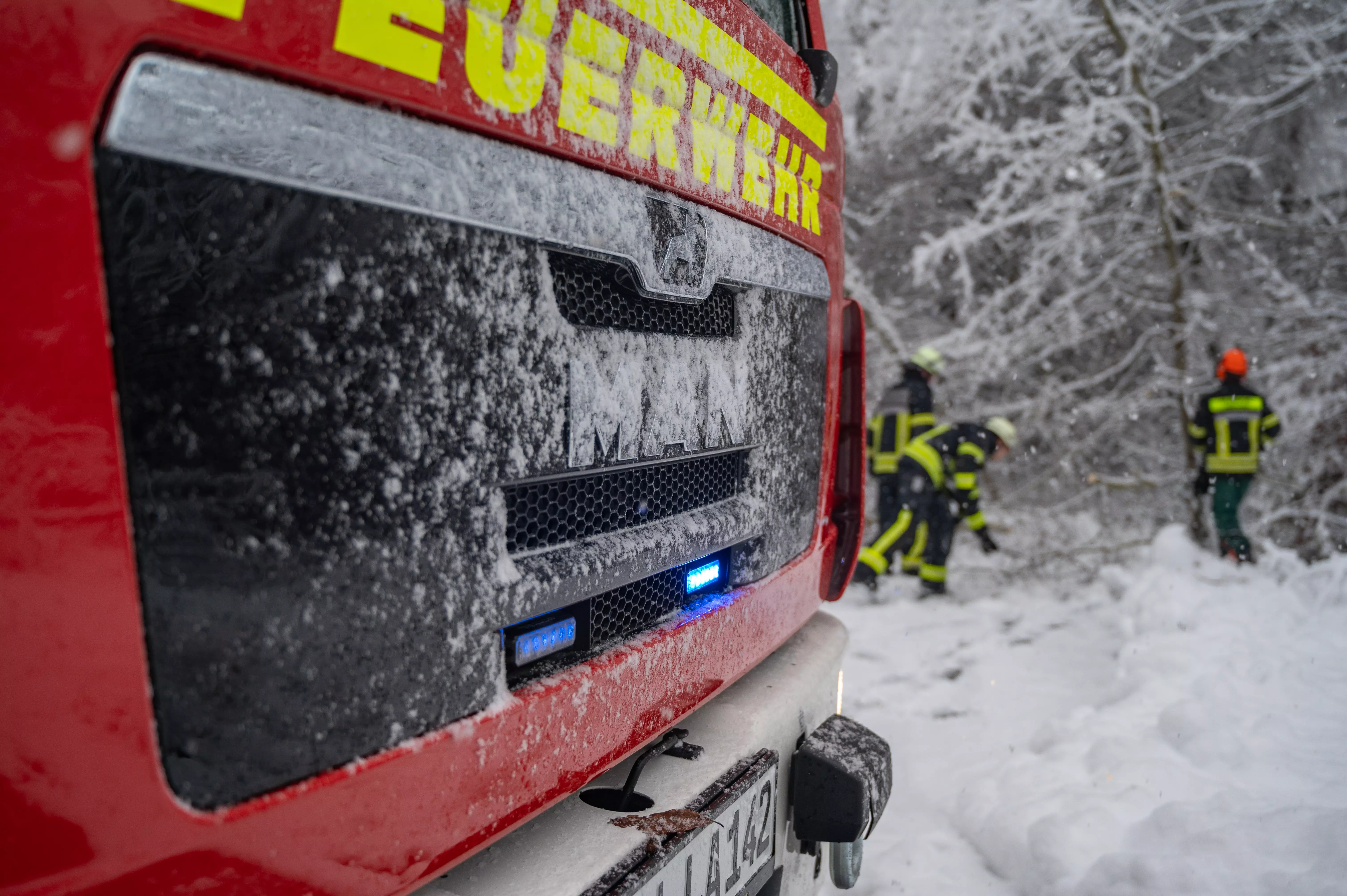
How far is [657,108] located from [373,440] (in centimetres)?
70

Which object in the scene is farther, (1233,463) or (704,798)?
(1233,463)

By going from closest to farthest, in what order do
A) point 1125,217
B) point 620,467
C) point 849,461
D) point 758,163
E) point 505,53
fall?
point 505,53 → point 620,467 → point 758,163 → point 849,461 → point 1125,217

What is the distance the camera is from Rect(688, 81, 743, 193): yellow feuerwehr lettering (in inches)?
52.9

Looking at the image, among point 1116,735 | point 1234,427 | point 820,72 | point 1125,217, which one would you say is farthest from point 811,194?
point 1125,217

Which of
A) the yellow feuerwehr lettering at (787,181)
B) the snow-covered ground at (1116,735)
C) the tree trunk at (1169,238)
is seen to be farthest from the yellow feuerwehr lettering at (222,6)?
the tree trunk at (1169,238)

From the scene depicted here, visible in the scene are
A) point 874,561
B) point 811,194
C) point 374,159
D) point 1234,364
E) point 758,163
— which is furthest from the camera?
point 1234,364

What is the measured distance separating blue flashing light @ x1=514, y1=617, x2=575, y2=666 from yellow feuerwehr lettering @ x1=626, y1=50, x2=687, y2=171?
27.6 inches

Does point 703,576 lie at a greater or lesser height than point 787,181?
→ lesser

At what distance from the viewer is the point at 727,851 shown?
4.58 ft

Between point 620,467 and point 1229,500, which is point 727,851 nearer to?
point 620,467

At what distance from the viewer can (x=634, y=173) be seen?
119cm

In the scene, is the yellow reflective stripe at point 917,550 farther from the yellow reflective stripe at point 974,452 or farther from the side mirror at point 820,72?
the side mirror at point 820,72

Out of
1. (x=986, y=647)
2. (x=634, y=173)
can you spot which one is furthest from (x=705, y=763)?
(x=986, y=647)

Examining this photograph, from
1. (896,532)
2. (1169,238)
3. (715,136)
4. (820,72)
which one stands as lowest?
(896,532)
